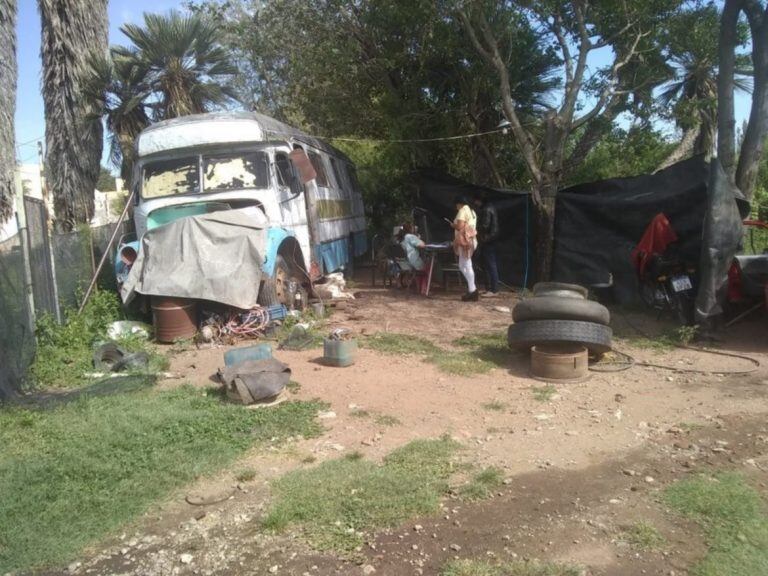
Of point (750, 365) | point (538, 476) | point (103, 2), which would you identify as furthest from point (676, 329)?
point (103, 2)

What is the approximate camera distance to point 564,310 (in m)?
6.54

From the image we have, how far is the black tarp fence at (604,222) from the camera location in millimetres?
9242

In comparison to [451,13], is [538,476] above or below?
below

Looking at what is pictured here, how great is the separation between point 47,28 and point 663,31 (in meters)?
11.4

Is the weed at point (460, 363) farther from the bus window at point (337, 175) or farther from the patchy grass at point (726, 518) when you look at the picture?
the bus window at point (337, 175)

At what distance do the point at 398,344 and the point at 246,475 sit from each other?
3.59 metres

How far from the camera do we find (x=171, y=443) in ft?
15.7

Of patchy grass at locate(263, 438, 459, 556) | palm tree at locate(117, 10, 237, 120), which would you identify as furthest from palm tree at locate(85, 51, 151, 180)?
patchy grass at locate(263, 438, 459, 556)

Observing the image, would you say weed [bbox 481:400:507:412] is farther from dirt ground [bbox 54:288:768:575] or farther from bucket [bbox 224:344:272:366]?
bucket [bbox 224:344:272:366]

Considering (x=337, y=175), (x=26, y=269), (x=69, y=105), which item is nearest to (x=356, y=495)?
(x=26, y=269)

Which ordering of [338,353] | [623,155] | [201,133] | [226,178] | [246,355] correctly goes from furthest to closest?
1. [623,155]
2. [226,178]
3. [201,133]
4. [338,353]
5. [246,355]

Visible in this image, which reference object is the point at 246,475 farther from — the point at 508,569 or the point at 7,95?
the point at 7,95

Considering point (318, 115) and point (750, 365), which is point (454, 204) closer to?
point (318, 115)

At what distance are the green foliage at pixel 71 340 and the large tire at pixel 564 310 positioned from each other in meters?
4.72
